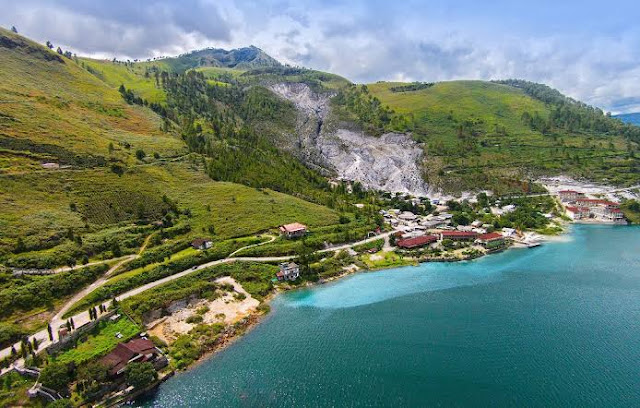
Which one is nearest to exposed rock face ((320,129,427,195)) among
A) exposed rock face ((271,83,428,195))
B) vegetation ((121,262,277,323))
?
exposed rock face ((271,83,428,195))

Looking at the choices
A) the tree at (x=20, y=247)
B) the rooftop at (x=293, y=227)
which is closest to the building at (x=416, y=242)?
the rooftop at (x=293, y=227)

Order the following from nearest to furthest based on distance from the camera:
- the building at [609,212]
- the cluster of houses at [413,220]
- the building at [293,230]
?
the building at [293,230], the cluster of houses at [413,220], the building at [609,212]

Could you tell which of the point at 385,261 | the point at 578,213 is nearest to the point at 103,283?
the point at 385,261

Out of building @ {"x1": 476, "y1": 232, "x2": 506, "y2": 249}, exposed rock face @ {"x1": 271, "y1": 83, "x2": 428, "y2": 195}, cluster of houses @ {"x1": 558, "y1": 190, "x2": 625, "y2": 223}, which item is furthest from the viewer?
exposed rock face @ {"x1": 271, "y1": 83, "x2": 428, "y2": 195}

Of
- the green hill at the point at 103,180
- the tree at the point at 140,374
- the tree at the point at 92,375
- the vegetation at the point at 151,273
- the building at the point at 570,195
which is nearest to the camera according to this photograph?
the tree at the point at 92,375

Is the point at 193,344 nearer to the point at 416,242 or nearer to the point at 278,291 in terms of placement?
the point at 278,291

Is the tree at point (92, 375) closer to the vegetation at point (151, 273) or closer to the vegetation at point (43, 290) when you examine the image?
the vegetation at point (151, 273)

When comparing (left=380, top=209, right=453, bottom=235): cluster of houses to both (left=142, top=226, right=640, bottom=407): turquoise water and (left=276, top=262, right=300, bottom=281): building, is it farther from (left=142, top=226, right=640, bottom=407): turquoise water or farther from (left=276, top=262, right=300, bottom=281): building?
(left=276, top=262, right=300, bottom=281): building
